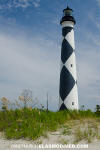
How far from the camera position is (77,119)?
265 inches

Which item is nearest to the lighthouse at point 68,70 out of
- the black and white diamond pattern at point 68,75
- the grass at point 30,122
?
the black and white diamond pattern at point 68,75

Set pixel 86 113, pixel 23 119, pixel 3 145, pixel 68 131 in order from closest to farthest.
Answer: pixel 3 145, pixel 68 131, pixel 23 119, pixel 86 113

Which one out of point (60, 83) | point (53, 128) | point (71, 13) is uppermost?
point (71, 13)

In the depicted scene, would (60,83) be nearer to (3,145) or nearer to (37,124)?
(37,124)

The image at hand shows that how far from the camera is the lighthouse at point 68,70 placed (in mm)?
11984

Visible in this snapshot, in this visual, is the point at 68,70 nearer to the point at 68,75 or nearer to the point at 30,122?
the point at 68,75

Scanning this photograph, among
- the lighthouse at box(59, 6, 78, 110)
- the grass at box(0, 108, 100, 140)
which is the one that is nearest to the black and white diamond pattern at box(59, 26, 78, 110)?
the lighthouse at box(59, 6, 78, 110)

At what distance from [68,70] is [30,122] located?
703 centimetres

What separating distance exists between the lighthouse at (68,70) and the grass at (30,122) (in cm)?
472

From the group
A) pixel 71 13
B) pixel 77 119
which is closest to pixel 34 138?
pixel 77 119

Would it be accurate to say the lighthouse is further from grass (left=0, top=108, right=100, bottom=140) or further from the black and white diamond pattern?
grass (left=0, top=108, right=100, bottom=140)

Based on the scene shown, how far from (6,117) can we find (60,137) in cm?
228

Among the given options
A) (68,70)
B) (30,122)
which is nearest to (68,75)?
(68,70)

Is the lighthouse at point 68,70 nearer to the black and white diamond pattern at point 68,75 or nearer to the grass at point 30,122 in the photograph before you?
the black and white diamond pattern at point 68,75
